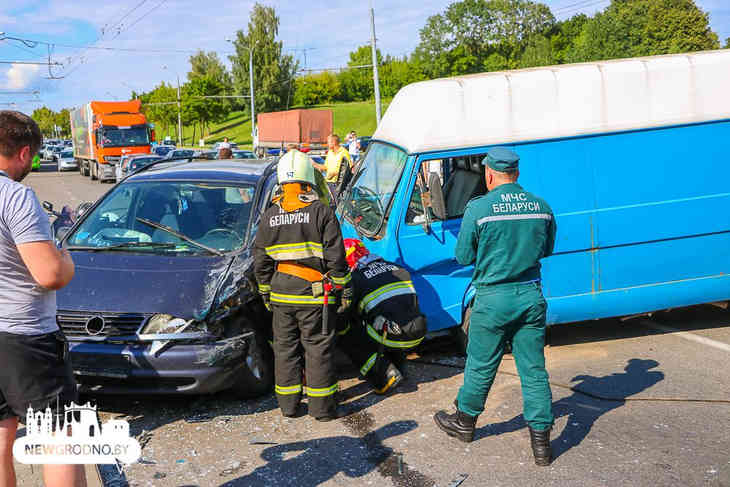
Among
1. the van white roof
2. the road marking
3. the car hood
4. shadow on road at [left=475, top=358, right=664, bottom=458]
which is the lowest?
shadow on road at [left=475, top=358, right=664, bottom=458]

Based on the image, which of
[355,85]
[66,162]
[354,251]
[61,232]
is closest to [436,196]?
[354,251]

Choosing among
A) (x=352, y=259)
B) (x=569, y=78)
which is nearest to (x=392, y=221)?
(x=352, y=259)

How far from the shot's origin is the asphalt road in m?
3.96

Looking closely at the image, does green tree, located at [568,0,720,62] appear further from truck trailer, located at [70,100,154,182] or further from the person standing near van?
the person standing near van

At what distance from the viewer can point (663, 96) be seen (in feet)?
19.9

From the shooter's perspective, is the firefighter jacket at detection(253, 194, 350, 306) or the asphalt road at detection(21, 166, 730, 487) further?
the firefighter jacket at detection(253, 194, 350, 306)

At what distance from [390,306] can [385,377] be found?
55 centimetres

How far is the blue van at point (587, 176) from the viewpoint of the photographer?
226 inches

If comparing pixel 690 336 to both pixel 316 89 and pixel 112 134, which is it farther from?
pixel 316 89

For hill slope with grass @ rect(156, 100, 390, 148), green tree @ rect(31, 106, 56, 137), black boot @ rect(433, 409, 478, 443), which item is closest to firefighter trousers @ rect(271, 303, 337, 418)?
black boot @ rect(433, 409, 478, 443)

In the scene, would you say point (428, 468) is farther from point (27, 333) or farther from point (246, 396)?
point (27, 333)

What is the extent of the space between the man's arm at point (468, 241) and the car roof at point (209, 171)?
8.42 feet

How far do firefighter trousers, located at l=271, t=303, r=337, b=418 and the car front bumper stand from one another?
38 cm

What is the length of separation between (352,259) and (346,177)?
6.67ft
